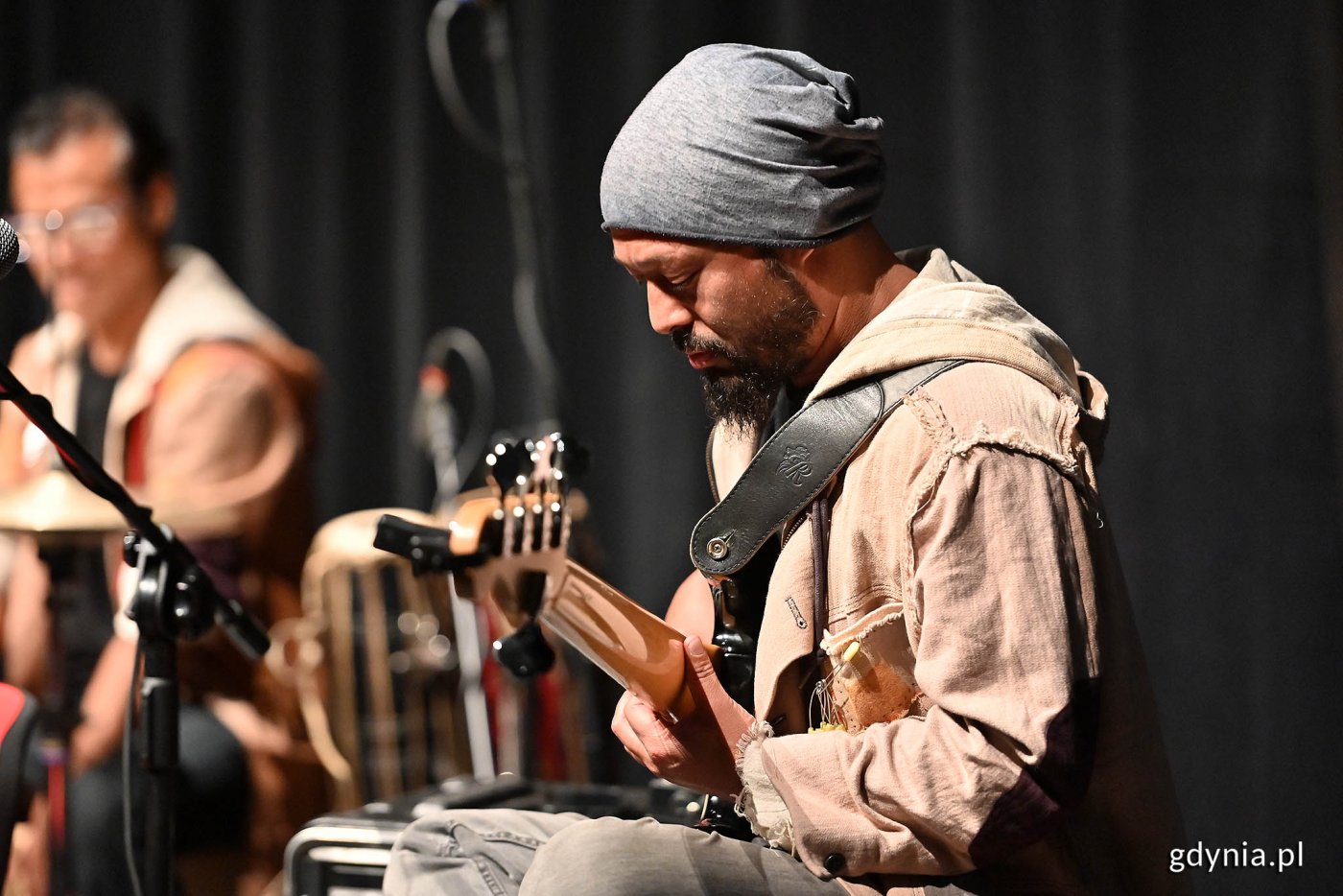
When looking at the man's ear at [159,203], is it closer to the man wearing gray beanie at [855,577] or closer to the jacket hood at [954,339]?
the man wearing gray beanie at [855,577]

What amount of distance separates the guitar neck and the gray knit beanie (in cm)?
39

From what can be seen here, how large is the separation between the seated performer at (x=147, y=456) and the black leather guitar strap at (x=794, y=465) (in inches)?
52.5

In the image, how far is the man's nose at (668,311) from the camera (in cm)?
159

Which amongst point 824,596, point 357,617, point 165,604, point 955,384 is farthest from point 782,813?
point 357,617

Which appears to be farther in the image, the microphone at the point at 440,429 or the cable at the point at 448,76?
the microphone at the point at 440,429

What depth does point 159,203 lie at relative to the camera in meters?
3.14

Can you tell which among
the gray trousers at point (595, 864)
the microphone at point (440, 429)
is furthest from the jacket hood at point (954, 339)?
the microphone at point (440, 429)

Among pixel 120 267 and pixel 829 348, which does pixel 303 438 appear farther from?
pixel 829 348

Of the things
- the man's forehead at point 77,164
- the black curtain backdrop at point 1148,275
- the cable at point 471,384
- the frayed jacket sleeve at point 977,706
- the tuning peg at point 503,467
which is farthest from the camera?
the cable at point 471,384

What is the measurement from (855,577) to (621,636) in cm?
25

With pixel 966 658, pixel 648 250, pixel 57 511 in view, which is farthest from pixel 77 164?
pixel 966 658

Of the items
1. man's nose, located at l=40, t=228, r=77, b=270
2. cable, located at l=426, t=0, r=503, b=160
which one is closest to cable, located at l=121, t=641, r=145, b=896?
man's nose, located at l=40, t=228, r=77, b=270

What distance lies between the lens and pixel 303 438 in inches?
118

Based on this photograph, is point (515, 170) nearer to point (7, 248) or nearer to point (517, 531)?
point (7, 248)
